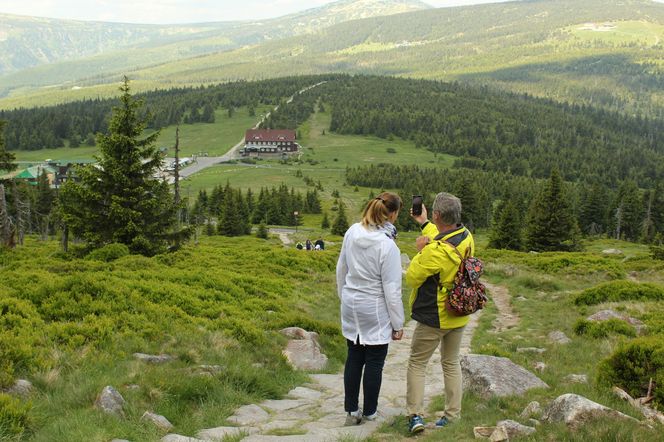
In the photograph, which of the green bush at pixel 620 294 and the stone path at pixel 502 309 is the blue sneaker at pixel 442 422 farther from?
the green bush at pixel 620 294

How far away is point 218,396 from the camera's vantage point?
7.96 m

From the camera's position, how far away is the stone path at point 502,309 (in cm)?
1727

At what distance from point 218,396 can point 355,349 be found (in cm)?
236

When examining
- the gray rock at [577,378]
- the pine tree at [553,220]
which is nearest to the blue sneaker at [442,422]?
the gray rock at [577,378]

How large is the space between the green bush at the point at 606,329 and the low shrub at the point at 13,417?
511 inches

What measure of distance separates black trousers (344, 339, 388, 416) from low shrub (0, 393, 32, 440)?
423 centimetres

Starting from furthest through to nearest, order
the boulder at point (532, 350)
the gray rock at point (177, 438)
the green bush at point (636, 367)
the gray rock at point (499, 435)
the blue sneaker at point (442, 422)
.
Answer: the boulder at point (532, 350)
the green bush at point (636, 367)
the blue sneaker at point (442, 422)
the gray rock at point (177, 438)
the gray rock at point (499, 435)

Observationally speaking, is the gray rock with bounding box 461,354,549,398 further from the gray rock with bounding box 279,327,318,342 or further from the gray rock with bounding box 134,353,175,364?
the gray rock with bounding box 134,353,175,364

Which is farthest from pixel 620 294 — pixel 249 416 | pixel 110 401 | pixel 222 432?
pixel 110 401

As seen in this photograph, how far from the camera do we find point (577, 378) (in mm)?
9375

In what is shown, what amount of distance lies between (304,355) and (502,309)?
12.3m

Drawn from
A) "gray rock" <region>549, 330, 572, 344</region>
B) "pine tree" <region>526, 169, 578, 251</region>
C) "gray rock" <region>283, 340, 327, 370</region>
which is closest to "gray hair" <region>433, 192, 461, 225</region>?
"gray rock" <region>283, 340, 327, 370</region>

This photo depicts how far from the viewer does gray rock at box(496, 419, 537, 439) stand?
19.8ft

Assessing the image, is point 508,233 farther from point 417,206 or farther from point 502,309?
point 417,206
